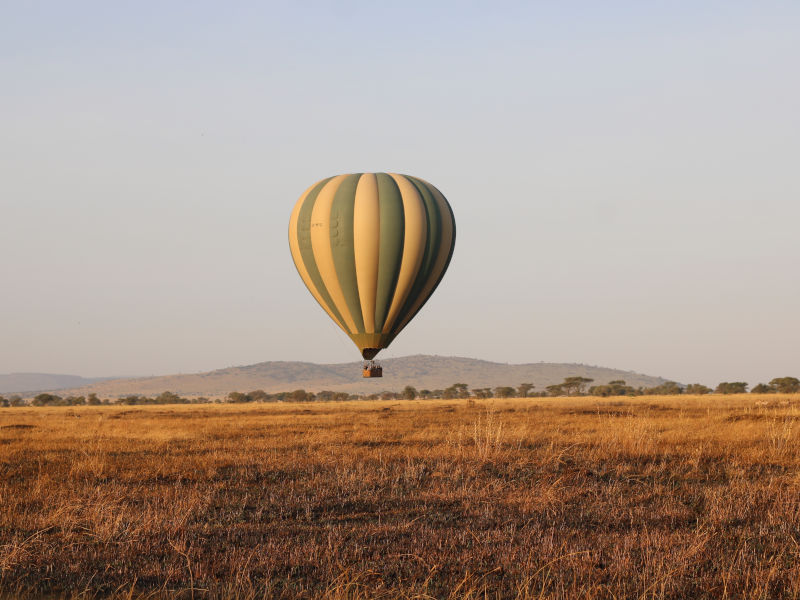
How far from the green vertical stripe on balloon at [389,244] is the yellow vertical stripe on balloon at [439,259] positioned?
1.41 meters

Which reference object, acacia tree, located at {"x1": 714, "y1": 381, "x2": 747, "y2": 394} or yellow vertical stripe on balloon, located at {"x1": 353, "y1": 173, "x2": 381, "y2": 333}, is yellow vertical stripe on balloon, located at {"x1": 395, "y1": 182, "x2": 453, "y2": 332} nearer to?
yellow vertical stripe on balloon, located at {"x1": 353, "y1": 173, "x2": 381, "y2": 333}

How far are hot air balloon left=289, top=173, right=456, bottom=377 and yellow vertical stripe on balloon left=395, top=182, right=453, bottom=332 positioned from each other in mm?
39

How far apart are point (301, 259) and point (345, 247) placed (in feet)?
7.62

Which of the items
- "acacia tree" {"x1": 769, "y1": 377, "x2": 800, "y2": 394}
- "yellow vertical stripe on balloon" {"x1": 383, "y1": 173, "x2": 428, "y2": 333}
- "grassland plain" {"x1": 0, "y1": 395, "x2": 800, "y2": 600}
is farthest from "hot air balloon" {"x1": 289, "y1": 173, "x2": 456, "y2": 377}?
"acacia tree" {"x1": 769, "y1": 377, "x2": 800, "y2": 394}

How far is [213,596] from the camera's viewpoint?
21.3 ft

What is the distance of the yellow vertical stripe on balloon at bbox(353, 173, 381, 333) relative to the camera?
2925 centimetres

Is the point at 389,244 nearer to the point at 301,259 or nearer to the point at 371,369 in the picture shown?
the point at 301,259


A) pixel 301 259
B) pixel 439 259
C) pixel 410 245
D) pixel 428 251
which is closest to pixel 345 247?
pixel 301 259

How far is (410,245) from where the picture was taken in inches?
1152

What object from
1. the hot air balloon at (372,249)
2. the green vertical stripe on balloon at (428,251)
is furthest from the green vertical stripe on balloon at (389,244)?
the green vertical stripe on balloon at (428,251)

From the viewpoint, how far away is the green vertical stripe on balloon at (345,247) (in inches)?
1152

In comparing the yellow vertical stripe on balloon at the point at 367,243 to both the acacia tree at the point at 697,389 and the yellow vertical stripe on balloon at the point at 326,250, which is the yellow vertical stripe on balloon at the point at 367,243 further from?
the acacia tree at the point at 697,389

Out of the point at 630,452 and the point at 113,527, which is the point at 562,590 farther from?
the point at 630,452

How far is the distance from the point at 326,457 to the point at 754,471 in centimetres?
836
